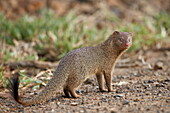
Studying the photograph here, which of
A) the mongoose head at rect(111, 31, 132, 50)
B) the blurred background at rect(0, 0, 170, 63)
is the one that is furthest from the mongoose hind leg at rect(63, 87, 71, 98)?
the blurred background at rect(0, 0, 170, 63)

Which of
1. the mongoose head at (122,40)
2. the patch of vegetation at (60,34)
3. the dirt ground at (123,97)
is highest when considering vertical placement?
the patch of vegetation at (60,34)

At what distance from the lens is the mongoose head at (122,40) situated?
4531mm

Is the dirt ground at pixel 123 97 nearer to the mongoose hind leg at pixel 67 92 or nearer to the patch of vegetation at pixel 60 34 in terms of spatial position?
the mongoose hind leg at pixel 67 92

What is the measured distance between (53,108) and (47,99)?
341 mm

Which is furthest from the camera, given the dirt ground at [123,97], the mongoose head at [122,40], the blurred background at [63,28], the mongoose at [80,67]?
the blurred background at [63,28]

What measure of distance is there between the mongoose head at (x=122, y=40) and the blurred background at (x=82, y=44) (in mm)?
715

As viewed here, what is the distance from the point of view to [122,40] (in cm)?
455

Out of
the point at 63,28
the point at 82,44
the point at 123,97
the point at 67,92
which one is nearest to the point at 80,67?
the point at 67,92

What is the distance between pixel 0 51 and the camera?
710cm

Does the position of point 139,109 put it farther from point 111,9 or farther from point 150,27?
point 111,9

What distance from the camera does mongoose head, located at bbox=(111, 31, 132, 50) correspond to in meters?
4.53

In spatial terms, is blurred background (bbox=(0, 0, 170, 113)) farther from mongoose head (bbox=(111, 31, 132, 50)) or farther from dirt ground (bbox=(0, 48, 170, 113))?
mongoose head (bbox=(111, 31, 132, 50))

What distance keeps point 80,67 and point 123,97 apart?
0.75 meters

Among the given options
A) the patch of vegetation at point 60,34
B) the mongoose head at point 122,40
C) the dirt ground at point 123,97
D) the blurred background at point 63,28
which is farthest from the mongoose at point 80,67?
the patch of vegetation at point 60,34
